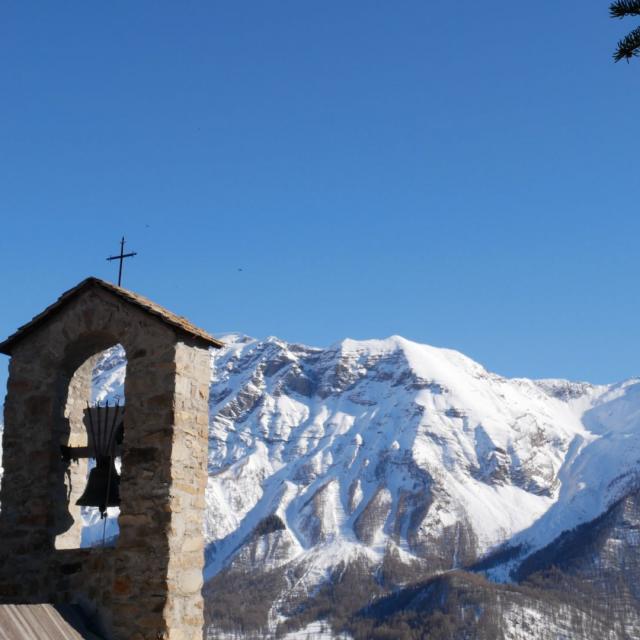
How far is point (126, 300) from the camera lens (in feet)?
50.6

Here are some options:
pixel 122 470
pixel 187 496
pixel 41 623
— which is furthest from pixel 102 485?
pixel 41 623

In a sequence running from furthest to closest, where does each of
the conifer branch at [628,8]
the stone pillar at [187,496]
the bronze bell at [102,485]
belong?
the bronze bell at [102,485], the stone pillar at [187,496], the conifer branch at [628,8]

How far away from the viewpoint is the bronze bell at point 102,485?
15.7m

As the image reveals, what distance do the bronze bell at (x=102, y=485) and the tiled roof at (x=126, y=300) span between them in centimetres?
206

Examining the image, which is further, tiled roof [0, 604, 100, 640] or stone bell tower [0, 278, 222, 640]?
stone bell tower [0, 278, 222, 640]

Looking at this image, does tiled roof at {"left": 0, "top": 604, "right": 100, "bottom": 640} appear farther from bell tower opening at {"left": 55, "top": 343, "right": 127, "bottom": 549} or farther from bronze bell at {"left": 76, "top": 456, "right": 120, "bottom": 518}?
bronze bell at {"left": 76, "top": 456, "right": 120, "bottom": 518}

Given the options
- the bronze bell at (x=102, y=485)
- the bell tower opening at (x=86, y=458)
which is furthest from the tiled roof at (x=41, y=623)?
the bronze bell at (x=102, y=485)

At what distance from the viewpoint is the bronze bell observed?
15.7 m

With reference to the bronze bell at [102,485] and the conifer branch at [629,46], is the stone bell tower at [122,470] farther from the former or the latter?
the conifer branch at [629,46]

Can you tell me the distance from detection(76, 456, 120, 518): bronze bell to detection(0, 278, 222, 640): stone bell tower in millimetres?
259

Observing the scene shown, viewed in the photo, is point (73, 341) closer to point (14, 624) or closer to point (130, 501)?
point (130, 501)

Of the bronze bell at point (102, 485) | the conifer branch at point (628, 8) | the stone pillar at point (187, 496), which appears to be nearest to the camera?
the conifer branch at point (628, 8)

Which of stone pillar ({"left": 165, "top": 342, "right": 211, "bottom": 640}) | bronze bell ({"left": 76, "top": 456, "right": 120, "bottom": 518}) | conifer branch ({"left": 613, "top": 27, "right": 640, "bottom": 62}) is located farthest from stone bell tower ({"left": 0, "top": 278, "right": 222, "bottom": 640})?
conifer branch ({"left": 613, "top": 27, "right": 640, "bottom": 62})

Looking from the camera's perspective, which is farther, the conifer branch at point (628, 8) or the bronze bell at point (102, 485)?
the bronze bell at point (102, 485)
